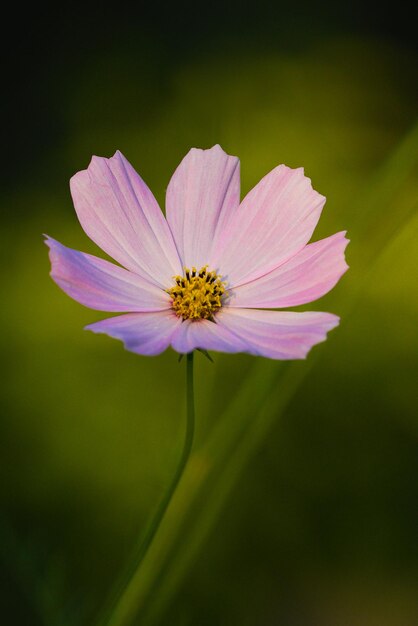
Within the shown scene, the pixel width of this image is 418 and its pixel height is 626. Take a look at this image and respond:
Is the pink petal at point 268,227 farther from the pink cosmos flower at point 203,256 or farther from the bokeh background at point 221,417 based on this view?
the bokeh background at point 221,417

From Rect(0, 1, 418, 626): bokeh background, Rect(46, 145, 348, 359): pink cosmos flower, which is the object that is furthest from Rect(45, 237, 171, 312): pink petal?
Rect(0, 1, 418, 626): bokeh background

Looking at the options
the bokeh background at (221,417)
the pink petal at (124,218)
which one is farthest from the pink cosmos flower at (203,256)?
the bokeh background at (221,417)

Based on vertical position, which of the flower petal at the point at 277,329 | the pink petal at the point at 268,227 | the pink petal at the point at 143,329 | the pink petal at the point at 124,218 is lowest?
the pink petal at the point at 143,329

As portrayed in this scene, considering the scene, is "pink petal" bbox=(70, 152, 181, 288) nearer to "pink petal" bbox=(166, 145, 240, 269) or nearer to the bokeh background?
"pink petal" bbox=(166, 145, 240, 269)

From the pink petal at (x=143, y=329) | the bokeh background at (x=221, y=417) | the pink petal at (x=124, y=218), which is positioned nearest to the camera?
the pink petal at (x=143, y=329)

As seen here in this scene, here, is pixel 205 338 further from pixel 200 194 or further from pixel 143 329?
pixel 200 194

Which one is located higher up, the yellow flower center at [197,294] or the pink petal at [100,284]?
the yellow flower center at [197,294]

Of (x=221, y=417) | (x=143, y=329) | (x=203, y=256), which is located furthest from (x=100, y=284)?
(x=221, y=417)
